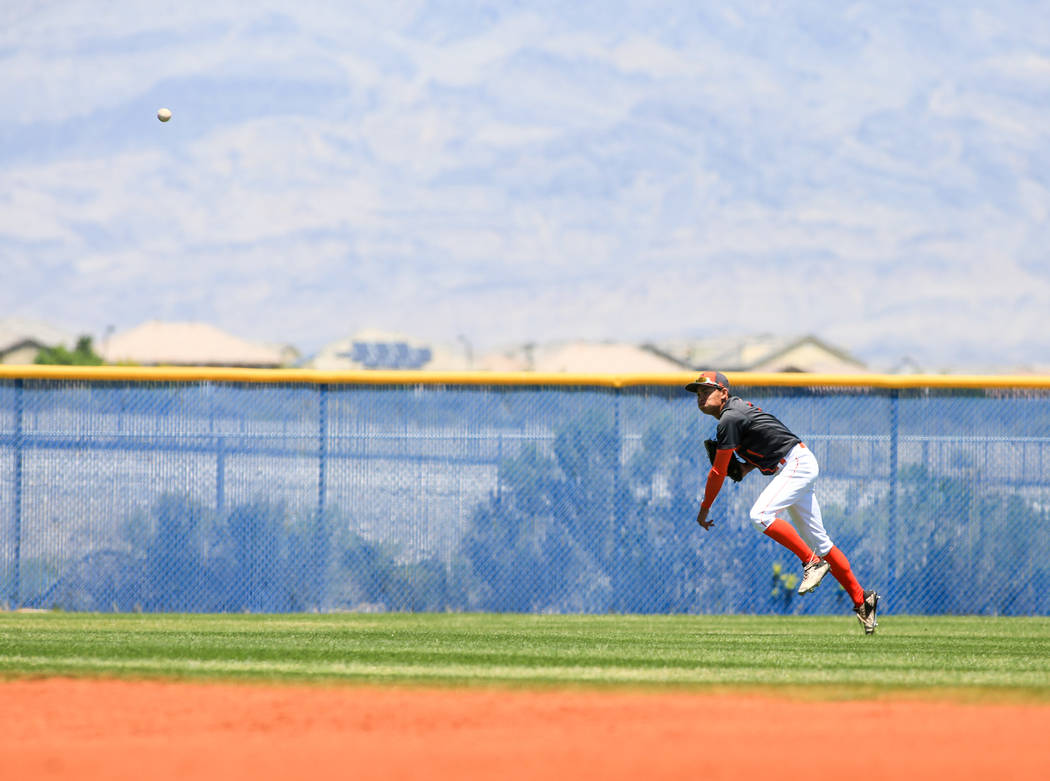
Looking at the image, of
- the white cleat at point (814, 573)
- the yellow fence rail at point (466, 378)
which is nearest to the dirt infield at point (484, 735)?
the white cleat at point (814, 573)

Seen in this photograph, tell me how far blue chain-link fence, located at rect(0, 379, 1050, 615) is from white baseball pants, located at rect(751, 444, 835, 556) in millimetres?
2205

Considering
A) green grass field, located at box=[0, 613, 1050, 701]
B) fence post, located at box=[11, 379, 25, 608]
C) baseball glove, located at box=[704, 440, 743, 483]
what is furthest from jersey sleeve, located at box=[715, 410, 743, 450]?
fence post, located at box=[11, 379, 25, 608]

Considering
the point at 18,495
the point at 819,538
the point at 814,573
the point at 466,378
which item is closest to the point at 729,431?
the point at 819,538

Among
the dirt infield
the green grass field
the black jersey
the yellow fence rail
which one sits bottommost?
the green grass field

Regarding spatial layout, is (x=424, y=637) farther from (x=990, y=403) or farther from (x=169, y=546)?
(x=990, y=403)

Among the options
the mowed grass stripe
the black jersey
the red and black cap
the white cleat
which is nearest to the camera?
the mowed grass stripe

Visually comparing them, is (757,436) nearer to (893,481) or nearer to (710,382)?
(710,382)

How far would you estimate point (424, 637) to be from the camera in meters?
8.77

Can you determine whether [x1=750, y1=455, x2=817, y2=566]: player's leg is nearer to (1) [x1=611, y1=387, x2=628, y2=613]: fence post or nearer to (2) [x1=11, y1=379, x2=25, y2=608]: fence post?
(1) [x1=611, y1=387, x2=628, y2=613]: fence post

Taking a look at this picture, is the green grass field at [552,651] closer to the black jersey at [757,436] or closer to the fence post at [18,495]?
the fence post at [18,495]

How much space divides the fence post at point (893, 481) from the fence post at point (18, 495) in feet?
23.4

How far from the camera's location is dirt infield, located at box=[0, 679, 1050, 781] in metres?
4.74

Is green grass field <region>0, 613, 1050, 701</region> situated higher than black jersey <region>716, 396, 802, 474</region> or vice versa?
black jersey <region>716, 396, 802, 474</region>

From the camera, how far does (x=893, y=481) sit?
11.0 meters
